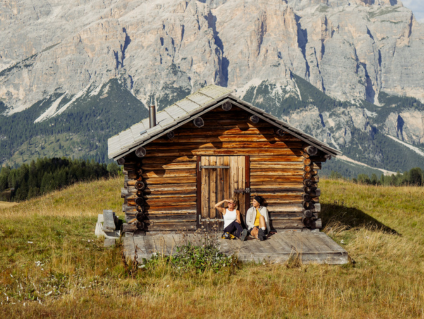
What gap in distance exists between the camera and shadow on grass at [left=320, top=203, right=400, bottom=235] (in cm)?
1645

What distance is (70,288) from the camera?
8.71 metres

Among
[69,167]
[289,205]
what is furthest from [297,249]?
[69,167]

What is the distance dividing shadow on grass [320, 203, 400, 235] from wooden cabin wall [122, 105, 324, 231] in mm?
3777

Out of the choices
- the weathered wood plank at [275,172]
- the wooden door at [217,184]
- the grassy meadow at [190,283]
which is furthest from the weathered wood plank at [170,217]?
the weathered wood plank at [275,172]

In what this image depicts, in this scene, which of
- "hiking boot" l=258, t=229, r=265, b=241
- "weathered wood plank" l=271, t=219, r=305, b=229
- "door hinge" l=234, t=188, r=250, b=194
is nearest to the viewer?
"hiking boot" l=258, t=229, r=265, b=241

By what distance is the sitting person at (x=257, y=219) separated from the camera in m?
12.3

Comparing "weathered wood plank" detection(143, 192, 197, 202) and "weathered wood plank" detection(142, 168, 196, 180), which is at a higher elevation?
"weathered wood plank" detection(142, 168, 196, 180)

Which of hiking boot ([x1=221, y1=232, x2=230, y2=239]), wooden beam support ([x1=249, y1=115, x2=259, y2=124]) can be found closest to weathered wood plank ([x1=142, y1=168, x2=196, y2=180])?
hiking boot ([x1=221, y1=232, x2=230, y2=239])

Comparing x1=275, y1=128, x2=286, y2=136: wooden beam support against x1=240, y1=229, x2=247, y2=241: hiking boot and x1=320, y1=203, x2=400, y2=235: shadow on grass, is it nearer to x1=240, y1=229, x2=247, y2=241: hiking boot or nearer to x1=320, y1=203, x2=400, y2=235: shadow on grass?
x1=240, y1=229, x2=247, y2=241: hiking boot

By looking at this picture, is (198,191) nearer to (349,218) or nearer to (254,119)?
(254,119)

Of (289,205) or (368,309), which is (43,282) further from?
(289,205)

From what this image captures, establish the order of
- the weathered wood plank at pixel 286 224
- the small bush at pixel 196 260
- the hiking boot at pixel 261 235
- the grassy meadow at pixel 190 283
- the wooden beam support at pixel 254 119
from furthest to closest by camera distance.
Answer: the weathered wood plank at pixel 286 224 → the wooden beam support at pixel 254 119 → the hiking boot at pixel 261 235 → the small bush at pixel 196 260 → the grassy meadow at pixel 190 283

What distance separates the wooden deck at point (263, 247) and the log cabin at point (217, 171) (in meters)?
0.76

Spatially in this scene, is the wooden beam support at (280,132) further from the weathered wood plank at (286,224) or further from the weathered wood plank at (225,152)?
the weathered wood plank at (286,224)
